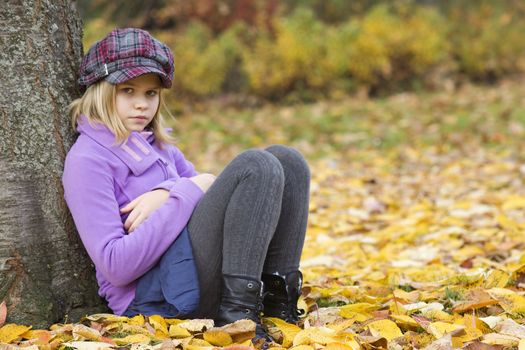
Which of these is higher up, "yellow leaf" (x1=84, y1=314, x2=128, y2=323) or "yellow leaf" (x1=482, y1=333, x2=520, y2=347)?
"yellow leaf" (x1=84, y1=314, x2=128, y2=323)

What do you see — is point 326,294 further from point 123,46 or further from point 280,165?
point 123,46

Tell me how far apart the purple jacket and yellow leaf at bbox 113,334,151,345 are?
22cm

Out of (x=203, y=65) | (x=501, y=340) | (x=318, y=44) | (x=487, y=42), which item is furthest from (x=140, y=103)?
(x=487, y=42)

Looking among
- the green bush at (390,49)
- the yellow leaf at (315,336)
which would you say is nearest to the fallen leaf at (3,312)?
the yellow leaf at (315,336)

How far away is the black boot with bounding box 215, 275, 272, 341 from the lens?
6.84ft

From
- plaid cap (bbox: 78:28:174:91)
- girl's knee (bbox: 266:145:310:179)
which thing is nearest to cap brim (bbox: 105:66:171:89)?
plaid cap (bbox: 78:28:174:91)

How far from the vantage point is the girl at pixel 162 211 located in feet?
6.85

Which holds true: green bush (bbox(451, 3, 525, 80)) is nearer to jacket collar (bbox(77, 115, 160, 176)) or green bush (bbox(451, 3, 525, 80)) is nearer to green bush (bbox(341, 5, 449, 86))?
green bush (bbox(341, 5, 449, 86))

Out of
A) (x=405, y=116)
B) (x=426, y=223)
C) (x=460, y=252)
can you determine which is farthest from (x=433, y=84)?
(x=460, y=252)

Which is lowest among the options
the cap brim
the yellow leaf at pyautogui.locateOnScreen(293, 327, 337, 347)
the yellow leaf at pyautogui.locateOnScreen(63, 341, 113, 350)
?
the yellow leaf at pyautogui.locateOnScreen(293, 327, 337, 347)

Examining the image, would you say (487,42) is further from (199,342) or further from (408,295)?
(199,342)

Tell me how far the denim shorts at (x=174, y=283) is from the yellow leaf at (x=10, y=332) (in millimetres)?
365

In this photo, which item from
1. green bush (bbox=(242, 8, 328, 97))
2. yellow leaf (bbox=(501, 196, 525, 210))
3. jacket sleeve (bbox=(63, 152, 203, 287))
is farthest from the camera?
green bush (bbox=(242, 8, 328, 97))

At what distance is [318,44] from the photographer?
30.1 feet
